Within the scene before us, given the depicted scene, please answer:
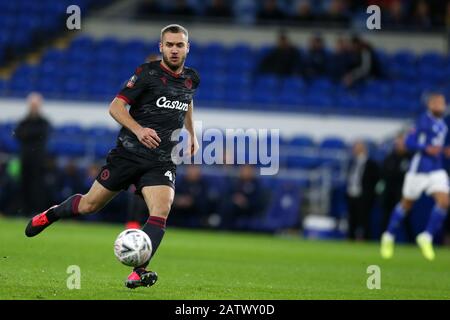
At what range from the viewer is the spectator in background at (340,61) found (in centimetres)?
2494

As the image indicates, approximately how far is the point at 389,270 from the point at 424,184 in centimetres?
342

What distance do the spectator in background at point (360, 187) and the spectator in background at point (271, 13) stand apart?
6.38 meters

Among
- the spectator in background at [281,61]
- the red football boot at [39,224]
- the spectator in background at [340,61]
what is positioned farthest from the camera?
the spectator in background at [281,61]

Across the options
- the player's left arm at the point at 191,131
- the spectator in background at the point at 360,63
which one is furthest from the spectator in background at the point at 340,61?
the player's left arm at the point at 191,131

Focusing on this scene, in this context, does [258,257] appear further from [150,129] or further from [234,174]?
[234,174]

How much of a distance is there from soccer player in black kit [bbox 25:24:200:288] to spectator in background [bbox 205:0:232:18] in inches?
697

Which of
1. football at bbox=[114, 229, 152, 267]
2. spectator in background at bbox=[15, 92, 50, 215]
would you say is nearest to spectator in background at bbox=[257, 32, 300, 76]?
spectator in background at bbox=[15, 92, 50, 215]

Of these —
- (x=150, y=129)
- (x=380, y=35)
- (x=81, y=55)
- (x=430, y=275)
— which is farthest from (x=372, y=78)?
(x=150, y=129)

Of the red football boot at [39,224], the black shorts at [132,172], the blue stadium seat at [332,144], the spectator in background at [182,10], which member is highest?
the spectator in background at [182,10]

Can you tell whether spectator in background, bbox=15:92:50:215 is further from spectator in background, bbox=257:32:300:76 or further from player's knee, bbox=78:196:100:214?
player's knee, bbox=78:196:100:214

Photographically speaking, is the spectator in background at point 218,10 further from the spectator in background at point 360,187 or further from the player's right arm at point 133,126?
the player's right arm at point 133,126

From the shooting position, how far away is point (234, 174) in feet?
75.7

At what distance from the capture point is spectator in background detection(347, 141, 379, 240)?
2131cm
